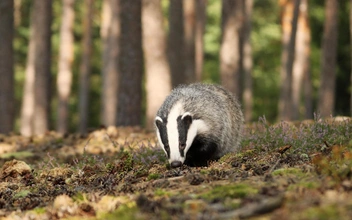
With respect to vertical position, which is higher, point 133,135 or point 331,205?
point 331,205

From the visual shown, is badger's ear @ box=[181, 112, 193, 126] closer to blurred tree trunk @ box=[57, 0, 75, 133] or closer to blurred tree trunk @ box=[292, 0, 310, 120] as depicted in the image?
Answer: blurred tree trunk @ box=[57, 0, 75, 133]

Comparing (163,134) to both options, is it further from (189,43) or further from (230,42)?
(189,43)

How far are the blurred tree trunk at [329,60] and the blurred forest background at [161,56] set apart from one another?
0.12 ft

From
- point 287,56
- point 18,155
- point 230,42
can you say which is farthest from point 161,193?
point 287,56

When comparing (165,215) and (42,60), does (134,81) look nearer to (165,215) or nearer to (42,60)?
(42,60)

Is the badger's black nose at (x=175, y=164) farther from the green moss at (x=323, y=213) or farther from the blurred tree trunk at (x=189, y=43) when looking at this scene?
the blurred tree trunk at (x=189, y=43)

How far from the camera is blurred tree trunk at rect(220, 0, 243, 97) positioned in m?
20.0

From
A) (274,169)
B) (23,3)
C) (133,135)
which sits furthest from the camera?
(23,3)

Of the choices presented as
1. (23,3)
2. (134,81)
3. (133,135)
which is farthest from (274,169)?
(23,3)

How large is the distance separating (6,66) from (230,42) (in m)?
5.94

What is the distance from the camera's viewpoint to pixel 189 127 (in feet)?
29.0

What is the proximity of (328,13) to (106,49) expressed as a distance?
32.5ft

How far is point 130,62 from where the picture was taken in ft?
54.8

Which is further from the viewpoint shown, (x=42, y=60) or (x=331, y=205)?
(x=42, y=60)
